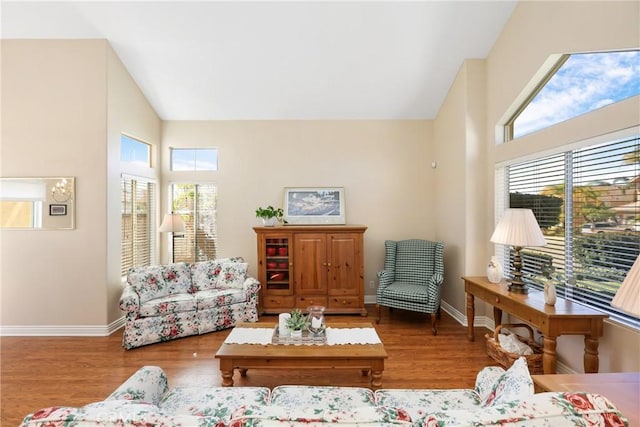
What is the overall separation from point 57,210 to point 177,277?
5.11 ft

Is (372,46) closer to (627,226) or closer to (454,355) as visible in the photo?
(627,226)

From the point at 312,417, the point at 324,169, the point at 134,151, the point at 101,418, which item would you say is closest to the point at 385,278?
the point at 324,169

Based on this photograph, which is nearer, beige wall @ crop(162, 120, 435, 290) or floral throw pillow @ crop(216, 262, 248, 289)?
floral throw pillow @ crop(216, 262, 248, 289)

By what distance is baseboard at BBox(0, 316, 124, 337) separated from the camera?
3.72 meters

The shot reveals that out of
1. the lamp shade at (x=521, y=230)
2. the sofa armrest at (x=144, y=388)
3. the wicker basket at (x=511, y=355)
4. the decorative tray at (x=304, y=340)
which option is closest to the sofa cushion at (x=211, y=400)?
the sofa armrest at (x=144, y=388)

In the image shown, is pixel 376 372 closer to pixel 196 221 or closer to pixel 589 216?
pixel 589 216

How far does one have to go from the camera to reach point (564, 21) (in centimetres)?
273

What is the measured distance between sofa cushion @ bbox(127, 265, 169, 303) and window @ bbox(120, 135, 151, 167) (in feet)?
4.94

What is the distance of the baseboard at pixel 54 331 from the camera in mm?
3721

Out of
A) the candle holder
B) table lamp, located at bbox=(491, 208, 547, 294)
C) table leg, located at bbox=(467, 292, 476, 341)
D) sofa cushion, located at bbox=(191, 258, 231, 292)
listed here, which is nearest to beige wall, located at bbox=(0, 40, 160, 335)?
sofa cushion, located at bbox=(191, 258, 231, 292)

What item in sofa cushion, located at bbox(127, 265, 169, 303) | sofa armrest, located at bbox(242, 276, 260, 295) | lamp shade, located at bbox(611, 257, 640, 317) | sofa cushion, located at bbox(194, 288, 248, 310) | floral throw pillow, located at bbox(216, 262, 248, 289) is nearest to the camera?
lamp shade, located at bbox(611, 257, 640, 317)

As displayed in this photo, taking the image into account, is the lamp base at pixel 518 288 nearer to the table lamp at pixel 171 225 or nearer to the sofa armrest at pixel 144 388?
the sofa armrest at pixel 144 388

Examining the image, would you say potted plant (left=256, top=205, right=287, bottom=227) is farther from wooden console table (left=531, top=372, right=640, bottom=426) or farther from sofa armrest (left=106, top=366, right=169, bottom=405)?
wooden console table (left=531, top=372, right=640, bottom=426)

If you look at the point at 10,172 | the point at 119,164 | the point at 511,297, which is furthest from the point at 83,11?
the point at 511,297
